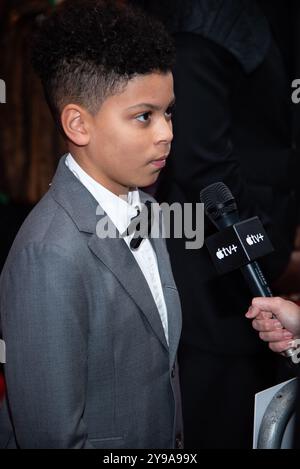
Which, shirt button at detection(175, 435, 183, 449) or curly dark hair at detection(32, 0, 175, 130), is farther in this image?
shirt button at detection(175, 435, 183, 449)

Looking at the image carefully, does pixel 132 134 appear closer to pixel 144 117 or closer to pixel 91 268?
pixel 144 117

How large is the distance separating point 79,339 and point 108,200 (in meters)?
0.21

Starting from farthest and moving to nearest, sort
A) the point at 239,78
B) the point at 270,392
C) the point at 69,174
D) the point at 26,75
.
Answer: the point at 26,75 → the point at 239,78 → the point at 69,174 → the point at 270,392

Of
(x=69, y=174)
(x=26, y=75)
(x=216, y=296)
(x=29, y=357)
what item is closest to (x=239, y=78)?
(x=216, y=296)

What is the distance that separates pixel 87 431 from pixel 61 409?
0.21 ft

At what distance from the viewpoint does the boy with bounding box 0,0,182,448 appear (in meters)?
0.90

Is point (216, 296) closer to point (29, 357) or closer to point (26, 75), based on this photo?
point (29, 357)

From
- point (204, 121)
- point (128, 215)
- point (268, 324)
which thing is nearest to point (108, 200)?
point (128, 215)

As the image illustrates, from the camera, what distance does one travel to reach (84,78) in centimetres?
98

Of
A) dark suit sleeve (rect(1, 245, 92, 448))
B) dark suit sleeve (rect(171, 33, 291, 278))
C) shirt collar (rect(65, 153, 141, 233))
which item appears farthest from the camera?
dark suit sleeve (rect(171, 33, 291, 278))

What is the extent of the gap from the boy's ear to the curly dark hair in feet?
0.04

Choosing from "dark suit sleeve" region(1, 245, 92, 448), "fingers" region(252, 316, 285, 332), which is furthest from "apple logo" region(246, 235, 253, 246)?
"dark suit sleeve" region(1, 245, 92, 448)

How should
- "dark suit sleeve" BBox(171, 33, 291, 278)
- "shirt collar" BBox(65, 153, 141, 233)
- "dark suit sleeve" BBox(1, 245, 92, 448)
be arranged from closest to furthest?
"dark suit sleeve" BBox(1, 245, 92, 448) → "shirt collar" BBox(65, 153, 141, 233) → "dark suit sleeve" BBox(171, 33, 291, 278)

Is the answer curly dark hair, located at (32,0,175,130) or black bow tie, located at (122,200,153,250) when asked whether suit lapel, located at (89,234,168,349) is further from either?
curly dark hair, located at (32,0,175,130)
